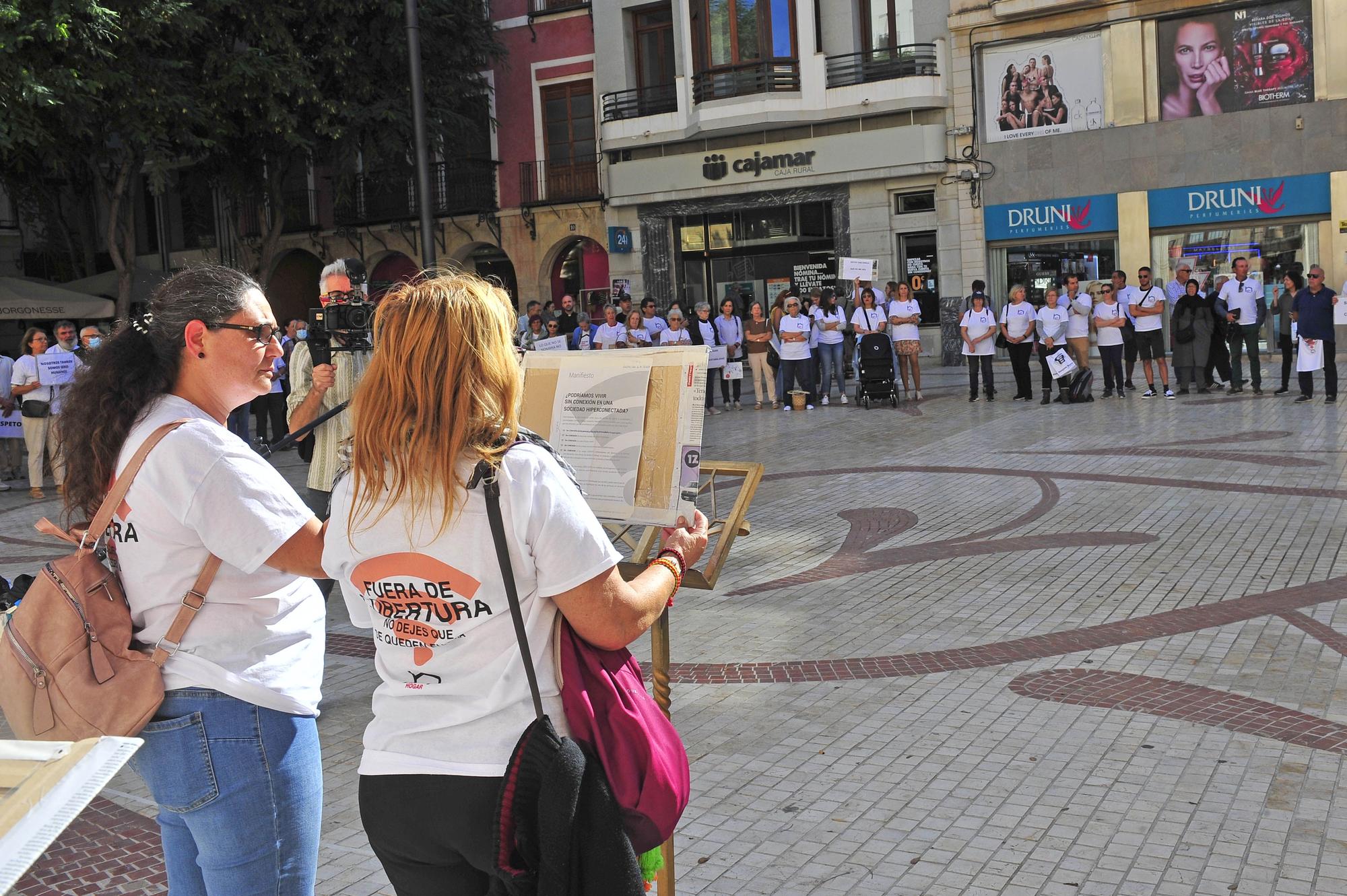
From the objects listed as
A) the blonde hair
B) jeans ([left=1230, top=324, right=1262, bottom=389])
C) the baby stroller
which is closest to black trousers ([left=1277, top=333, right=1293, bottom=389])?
jeans ([left=1230, top=324, right=1262, bottom=389])

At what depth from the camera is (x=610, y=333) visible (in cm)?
2002

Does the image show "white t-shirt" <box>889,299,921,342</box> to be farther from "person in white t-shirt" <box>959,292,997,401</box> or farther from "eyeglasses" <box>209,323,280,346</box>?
"eyeglasses" <box>209,323,280,346</box>

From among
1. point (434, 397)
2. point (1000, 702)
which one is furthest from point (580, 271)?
point (434, 397)

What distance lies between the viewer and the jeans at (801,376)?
19.7 m

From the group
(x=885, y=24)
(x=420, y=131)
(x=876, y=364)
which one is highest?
(x=885, y=24)

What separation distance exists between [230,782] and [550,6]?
29.2 meters

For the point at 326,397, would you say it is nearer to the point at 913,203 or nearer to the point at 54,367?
the point at 54,367

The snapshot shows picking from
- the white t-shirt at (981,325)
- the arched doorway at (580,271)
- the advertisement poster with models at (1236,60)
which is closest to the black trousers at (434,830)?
the white t-shirt at (981,325)

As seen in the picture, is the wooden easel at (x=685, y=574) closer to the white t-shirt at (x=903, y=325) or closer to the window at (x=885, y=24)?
the white t-shirt at (x=903, y=325)

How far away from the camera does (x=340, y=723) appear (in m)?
5.88

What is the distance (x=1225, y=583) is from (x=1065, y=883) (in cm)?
413

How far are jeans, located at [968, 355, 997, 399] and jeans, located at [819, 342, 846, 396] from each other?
1.97 m

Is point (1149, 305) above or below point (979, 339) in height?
above

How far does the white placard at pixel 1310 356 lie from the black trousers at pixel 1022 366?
3.99m
